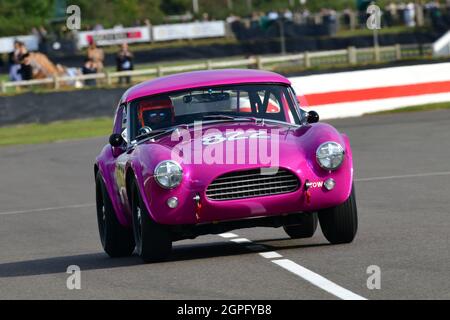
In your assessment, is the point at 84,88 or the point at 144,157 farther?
the point at 84,88

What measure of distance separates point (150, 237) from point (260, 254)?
92 centimetres

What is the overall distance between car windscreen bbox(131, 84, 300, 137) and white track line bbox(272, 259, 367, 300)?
67.3 inches

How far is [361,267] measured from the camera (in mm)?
9211

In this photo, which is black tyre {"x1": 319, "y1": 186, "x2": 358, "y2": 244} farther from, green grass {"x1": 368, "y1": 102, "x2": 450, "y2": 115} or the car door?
green grass {"x1": 368, "y1": 102, "x2": 450, "y2": 115}

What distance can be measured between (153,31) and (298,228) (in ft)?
178

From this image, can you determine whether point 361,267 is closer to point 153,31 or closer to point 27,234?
point 27,234

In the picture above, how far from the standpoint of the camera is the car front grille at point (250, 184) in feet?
32.7

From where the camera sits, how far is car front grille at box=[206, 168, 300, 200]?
32.7 ft

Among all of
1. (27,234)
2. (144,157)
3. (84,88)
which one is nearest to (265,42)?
(84,88)

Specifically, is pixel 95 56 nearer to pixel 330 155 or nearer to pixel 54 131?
pixel 54 131

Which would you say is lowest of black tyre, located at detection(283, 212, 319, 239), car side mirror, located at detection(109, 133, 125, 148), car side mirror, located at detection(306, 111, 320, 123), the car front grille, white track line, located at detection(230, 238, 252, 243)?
white track line, located at detection(230, 238, 252, 243)

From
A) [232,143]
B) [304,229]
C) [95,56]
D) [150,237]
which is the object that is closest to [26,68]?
[95,56]

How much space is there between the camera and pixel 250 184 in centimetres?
1001

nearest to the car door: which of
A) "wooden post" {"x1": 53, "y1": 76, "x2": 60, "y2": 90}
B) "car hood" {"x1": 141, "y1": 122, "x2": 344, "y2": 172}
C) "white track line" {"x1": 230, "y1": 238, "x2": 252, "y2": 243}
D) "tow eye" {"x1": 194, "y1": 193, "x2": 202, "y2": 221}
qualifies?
"car hood" {"x1": 141, "y1": 122, "x2": 344, "y2": 172}
